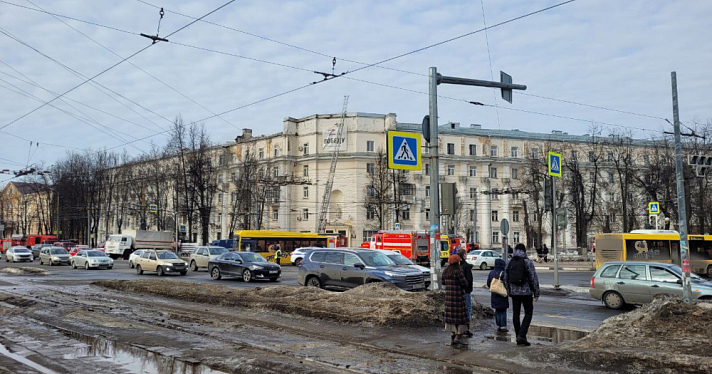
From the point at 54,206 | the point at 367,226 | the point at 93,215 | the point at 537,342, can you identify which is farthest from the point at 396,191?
the point at 537,342

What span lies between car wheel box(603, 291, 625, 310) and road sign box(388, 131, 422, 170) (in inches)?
293

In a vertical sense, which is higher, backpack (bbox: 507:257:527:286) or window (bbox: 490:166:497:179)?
window (bbox: 490:166:497:179)

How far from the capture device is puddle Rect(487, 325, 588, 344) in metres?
11.0

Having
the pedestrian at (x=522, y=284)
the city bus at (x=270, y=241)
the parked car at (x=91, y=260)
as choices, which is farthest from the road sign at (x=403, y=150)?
the city bus at (x=270, y=241)

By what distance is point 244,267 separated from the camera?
27.6 meters

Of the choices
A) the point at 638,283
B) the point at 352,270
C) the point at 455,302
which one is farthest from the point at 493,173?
the point at 455,302

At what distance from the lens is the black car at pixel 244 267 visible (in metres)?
27.3

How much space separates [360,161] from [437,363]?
6502 cm

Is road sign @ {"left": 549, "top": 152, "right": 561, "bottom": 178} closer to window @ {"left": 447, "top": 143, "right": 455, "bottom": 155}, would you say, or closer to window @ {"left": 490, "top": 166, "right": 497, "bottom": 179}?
window @ {"left": 447, "top": 143, "right": 455, "bottom": 155}

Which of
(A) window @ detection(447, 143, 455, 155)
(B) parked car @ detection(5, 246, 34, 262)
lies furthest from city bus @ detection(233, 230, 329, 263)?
(A) window @ detection(447, 143, 455, 155)

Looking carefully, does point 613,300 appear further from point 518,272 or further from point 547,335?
point 518,272

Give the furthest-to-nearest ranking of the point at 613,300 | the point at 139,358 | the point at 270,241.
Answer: the point at 270,241 → the point at 613,300 → the point at 139,358

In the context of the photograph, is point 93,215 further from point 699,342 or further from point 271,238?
point 699,342

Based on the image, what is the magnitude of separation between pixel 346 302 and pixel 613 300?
27.7 feet
